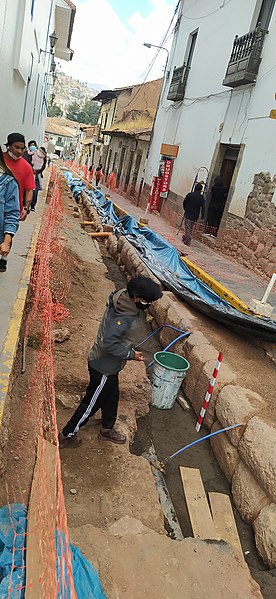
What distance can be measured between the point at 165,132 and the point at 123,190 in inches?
333

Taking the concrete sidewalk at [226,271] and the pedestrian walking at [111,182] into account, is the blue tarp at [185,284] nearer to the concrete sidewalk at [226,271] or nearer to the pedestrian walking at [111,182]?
the concrete sidewalk at [226,271]

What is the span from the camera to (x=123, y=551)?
267 centimetres

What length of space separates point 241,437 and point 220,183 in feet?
31.2

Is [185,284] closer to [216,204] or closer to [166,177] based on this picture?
[216,204]

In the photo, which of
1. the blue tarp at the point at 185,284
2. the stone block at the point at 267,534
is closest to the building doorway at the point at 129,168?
the blue tarp at the point at 185,284

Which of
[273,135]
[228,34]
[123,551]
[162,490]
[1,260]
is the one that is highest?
[228,34]

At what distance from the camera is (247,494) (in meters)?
3.70

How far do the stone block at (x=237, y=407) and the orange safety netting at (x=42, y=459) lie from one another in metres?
1.71

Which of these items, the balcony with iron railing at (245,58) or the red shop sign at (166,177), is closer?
the balcony with iron railing at (245,58)

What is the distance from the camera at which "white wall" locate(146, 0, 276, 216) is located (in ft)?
32.2

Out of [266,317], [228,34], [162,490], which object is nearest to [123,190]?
[228,34]

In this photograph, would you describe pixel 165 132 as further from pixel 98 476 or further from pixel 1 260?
pixel 98 476

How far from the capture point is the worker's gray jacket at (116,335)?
3498 mm

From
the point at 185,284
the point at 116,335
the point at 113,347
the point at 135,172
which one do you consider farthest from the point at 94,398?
the point at 135,172
